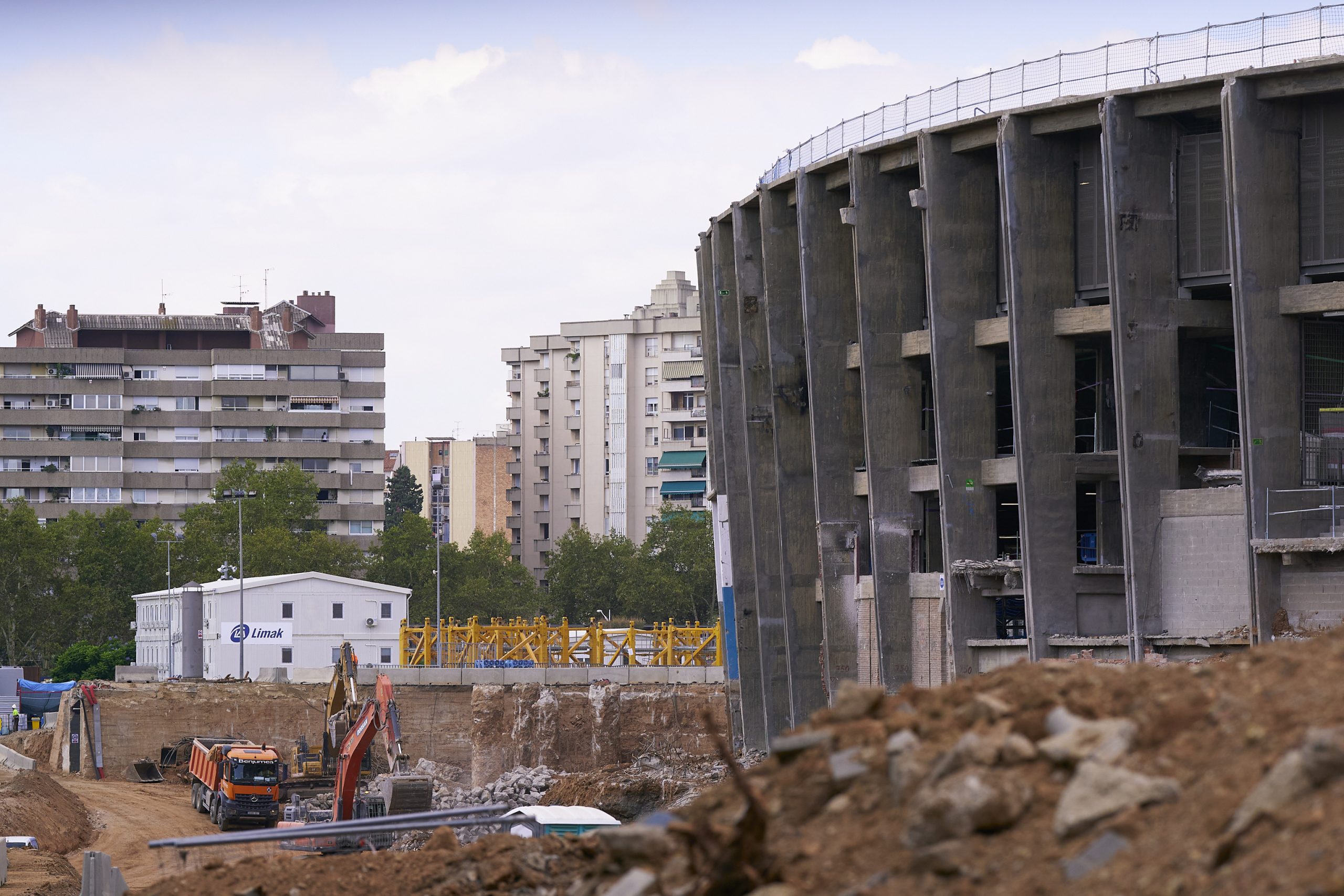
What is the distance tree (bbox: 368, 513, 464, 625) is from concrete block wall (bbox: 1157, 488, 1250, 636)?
3588 inches

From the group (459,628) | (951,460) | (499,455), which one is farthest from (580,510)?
(951,460)

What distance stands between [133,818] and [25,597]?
66.0 meters

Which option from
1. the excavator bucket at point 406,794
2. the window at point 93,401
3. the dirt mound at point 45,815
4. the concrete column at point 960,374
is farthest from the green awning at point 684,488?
the concrete column at point 960,374

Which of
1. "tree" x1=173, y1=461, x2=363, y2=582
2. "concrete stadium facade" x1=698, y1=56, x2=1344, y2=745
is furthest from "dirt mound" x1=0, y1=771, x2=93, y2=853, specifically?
"tree" x1=173, y1=461, x2=363, y2=582

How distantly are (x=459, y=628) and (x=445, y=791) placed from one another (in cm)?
1462

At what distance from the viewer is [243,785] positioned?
45094 millimetres

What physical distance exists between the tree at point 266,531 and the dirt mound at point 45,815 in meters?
58.2

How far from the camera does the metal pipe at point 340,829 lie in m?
13.9

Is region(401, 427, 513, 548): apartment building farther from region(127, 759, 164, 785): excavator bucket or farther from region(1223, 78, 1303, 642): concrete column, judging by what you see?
region(1223, 78, 1303, 642): concrete column

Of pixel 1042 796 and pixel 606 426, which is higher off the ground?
pixel 606 426

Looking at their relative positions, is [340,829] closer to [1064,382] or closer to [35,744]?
[1064,382]

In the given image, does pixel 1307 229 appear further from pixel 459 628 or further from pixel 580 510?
pixel 580 510

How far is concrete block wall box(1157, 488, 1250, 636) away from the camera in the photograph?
1204 inches

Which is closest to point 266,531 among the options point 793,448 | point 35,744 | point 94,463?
point 94,463
